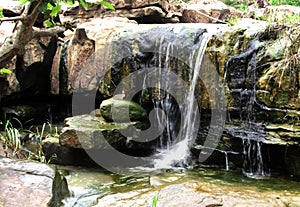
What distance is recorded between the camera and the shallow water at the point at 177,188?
3.48 metres

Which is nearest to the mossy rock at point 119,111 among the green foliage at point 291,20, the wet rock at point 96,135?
the wet rock at point 96,135

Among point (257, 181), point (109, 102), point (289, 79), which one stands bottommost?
point (257, 181)

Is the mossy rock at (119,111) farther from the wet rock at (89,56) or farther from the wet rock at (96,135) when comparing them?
the wet rock at (89,56)

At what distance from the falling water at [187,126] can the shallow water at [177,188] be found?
1.44ft

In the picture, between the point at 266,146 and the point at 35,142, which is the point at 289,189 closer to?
the point at 266,146

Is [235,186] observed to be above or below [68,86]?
below

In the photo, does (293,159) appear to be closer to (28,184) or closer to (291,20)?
(291,20)

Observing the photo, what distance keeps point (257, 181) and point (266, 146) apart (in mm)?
635

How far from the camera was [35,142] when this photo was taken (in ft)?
20.8

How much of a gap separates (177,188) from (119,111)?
2.10m

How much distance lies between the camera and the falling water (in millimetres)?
5508

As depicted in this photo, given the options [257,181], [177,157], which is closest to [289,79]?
[257,181]

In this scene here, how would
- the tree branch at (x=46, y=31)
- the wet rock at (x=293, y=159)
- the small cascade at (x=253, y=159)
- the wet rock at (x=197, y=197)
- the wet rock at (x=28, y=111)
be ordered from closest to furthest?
the wet rock at (x=197, y=197), the tree branch at (x=46, y=31), the wet rock at (x=293, y=159), the small cascade at (x=253, y=159), the wet rock at (x=28, y=111)

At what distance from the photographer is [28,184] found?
11.3 feet
